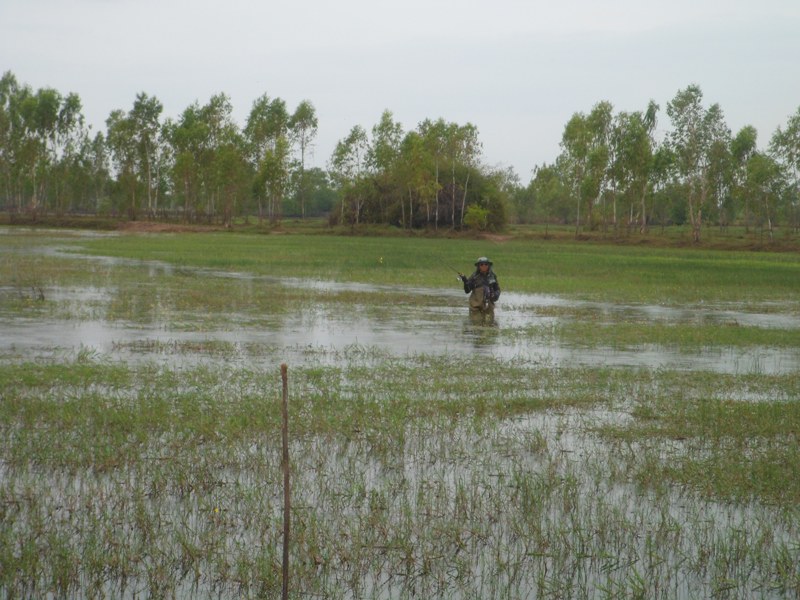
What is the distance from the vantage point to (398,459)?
8602 mm

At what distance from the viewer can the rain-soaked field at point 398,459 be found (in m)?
6.05

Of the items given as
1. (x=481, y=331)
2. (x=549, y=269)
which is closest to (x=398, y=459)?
(x=481, y=331)

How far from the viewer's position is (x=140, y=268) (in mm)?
33656

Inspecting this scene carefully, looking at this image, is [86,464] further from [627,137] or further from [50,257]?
[627,137]

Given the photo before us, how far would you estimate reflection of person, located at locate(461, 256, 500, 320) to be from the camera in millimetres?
20938

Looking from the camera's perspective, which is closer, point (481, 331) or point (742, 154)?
point (481, 331)

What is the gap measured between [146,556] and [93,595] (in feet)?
1.82

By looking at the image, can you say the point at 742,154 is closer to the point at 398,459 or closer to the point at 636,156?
the point at 636,156

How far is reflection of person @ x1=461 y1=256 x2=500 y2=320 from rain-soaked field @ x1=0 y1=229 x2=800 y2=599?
1928mm

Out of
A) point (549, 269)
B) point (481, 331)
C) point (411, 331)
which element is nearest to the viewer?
point (411, 331)

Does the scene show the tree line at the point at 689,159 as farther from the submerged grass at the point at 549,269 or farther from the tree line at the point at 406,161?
the submerged grass at the point at 549,269

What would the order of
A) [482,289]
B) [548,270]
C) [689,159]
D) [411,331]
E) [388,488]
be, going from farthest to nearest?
[689,159] → [548,270] → [482,289] → [411,331] → [388,488]

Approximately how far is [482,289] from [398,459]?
1254cm

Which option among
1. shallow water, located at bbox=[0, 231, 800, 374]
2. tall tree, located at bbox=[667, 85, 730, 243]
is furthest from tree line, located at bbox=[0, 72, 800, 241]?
shallow water, located at bbox=[0, 231, 800, 374]
